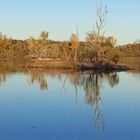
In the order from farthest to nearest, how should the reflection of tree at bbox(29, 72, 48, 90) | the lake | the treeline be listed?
the treeline → the reflection of tree at bbox(29, 72, 48, 90) → the lake

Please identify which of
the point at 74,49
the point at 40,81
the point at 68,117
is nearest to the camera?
the point at 68,117

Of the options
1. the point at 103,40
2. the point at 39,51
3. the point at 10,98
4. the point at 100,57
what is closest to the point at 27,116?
the point at 10,98

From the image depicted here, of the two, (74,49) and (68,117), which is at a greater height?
(74,49)

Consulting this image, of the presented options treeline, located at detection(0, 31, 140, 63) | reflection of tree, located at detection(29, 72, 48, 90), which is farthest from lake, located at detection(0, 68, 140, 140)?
treeline, located at detection(0, 31, 140, 63)

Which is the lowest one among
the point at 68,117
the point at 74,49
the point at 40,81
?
the point at 40,81

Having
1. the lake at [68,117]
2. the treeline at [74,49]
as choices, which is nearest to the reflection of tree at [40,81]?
the lake at [68,117]

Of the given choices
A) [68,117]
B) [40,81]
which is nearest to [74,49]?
[40,81]

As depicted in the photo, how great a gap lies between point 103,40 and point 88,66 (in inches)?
416

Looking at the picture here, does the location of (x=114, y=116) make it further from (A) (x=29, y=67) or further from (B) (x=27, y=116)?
(A) (x=29, y=67)

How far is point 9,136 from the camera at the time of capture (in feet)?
29.0

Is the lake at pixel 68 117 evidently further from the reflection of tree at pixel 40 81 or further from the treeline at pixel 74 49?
the treeline at pixel 74 49

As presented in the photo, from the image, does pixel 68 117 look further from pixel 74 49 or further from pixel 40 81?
pixel 74 49

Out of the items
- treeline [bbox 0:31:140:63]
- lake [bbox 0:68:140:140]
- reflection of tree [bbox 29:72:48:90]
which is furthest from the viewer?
treeline [bbox 0:31:140:63]

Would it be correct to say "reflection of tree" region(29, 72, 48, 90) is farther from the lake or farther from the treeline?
the treeline
